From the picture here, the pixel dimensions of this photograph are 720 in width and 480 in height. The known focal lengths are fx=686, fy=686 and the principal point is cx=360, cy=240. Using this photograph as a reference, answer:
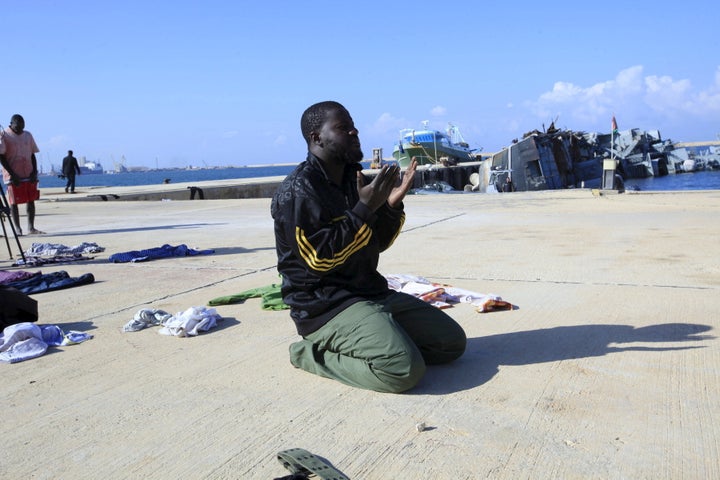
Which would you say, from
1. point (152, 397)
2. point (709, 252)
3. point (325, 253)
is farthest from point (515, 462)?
point (709, 252)

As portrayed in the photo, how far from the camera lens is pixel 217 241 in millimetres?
9359

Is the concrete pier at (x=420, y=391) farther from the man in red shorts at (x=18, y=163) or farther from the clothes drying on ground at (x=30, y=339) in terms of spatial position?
the man in red shorts at (x=18, y=163)

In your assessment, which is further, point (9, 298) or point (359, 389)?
point (9, 298)

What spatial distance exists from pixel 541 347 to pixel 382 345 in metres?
1.19

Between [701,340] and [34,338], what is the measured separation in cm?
402

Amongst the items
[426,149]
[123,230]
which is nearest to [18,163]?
[123,230]

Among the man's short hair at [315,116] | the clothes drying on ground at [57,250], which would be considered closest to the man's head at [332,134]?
the man's short hair at [315,116]

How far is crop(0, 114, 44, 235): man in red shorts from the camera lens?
1016cm

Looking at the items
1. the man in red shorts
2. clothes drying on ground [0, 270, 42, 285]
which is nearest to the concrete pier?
clothes drying on ground [0, 270, 42, 285]

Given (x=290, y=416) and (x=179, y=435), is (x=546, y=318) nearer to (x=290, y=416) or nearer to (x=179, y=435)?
(x=290, y=416)

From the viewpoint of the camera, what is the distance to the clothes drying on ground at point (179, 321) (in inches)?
178

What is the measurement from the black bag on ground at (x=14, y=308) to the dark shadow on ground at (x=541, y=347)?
2.84 meters

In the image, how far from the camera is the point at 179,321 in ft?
15.0

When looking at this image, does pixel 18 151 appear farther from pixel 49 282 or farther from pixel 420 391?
pixel 420 391
